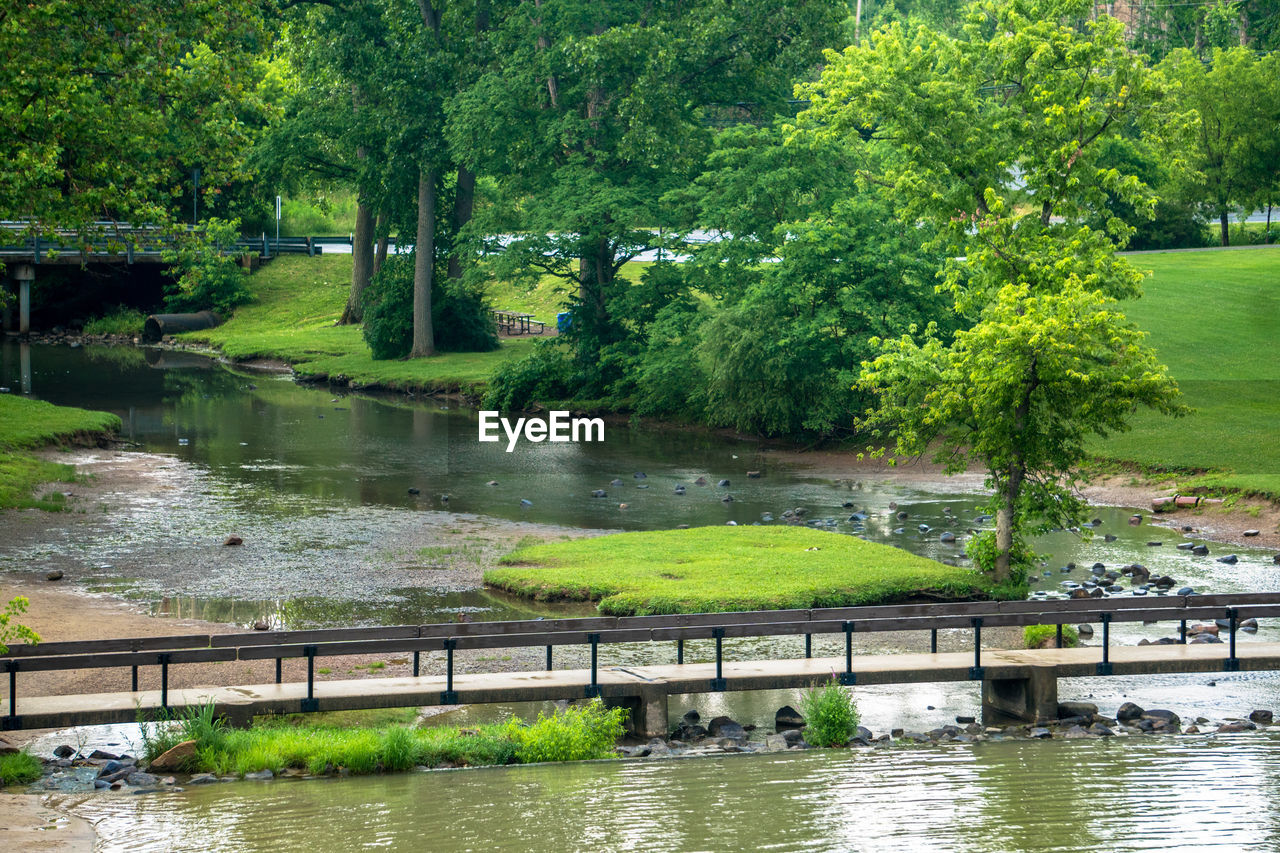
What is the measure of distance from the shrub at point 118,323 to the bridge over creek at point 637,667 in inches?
2441

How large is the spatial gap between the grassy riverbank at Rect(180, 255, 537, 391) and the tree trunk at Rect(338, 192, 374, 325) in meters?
0.89

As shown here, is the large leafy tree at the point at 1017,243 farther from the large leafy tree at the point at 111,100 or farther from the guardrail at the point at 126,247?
the guardrail at the point at 126,247

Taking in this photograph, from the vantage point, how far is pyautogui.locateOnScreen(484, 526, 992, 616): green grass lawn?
21750 mm

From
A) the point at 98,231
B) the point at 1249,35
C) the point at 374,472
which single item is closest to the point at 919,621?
the point at 98,231

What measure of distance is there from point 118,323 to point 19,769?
6645 centimetres

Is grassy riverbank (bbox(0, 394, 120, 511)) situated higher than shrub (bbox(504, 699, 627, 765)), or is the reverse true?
grassy riverbank (bbox(0, 394, 120, 511))

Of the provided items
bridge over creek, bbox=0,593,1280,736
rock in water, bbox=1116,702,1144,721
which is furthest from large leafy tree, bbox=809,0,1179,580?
rock in water, bbox=1116,702,1144,721

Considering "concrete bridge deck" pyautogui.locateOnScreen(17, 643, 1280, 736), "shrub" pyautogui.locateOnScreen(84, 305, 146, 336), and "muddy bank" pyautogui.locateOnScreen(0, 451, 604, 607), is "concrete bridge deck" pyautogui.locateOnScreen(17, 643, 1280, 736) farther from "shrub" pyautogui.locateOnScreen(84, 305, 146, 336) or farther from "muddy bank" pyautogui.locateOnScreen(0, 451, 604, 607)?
"shrub" pyautogui.locateOnScreen(84, 305, 146, 336)

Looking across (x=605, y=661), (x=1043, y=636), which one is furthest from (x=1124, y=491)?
(x=605, y=661)

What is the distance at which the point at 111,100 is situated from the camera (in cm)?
2492

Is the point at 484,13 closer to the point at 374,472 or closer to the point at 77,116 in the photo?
the point at 374,472

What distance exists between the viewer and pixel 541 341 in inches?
2060

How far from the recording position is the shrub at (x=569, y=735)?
48.9 feet

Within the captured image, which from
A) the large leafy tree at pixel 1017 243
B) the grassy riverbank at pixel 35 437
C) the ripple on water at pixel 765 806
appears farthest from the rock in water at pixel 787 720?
the grassy riverbank at pixel 35 437
